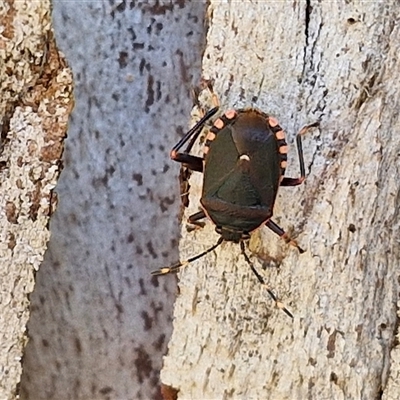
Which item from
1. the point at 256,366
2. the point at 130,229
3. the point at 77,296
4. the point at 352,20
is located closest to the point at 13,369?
the point at 77,296

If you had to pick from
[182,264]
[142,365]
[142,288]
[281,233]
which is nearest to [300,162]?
[281,233]

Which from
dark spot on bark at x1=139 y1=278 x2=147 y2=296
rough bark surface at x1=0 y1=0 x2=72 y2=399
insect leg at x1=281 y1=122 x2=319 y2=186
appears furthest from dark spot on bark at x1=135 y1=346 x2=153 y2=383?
insect leg at x1=281 y1=122 x2=319 y2=186

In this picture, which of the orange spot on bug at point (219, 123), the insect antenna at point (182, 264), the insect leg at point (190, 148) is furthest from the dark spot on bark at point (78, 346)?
the orange spot on bug at point (219, 123)

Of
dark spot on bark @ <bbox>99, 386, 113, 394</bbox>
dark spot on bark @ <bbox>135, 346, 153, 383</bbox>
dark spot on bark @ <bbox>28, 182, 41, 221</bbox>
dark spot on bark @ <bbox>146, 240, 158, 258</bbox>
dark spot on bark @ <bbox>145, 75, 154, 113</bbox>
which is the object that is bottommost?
dark spot on bark @ <bbox>99, 386, 113, 394</bbox>

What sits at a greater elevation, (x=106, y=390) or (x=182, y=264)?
(x=182, y=264)

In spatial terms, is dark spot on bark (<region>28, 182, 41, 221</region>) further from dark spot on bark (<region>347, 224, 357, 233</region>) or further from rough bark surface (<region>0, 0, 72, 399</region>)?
dark spot on bark (<region>347, 224, 357, 233</region>)

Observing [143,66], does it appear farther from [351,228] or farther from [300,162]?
[351,228]

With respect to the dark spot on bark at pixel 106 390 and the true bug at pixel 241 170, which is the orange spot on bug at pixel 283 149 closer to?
the true bug at pixel 241 170
